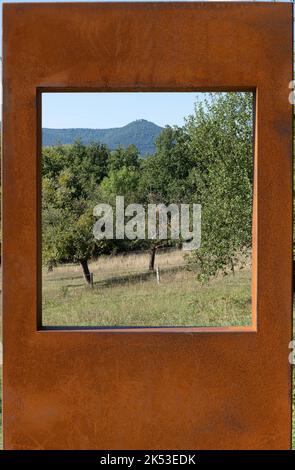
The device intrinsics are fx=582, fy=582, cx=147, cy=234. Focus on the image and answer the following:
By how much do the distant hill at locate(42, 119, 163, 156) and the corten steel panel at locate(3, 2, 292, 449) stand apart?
15483 mm

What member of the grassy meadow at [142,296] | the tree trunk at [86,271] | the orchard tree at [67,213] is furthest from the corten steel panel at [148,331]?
the tree trunk at [86,271]

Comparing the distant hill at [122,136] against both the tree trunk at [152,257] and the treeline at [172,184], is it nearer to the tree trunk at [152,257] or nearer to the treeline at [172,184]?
the treeline at [172,184]

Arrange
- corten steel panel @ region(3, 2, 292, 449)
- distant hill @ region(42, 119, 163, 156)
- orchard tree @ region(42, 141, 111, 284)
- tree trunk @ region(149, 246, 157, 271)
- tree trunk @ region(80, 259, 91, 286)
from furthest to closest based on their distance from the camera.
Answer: distant hill @ region(42, 119, 163, 156) < tree trunk @ region(80, 259, 91, 286) < tree trunk @ region(149, 246, 157, 271) < orchard tree @ region(42, 141, 111, 284) < corten steel panel @ region(3, 2, 292, 449)

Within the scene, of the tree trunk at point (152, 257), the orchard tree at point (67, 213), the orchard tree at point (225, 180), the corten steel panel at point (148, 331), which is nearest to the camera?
the corten steel panel at point (148, 331)

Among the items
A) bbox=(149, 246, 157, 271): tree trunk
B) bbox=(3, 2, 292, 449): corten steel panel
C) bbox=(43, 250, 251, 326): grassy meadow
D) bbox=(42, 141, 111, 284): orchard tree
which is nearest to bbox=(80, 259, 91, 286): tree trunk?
bbox=(42, 141, 111, 284): orchard tree

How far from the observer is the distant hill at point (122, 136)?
20.5 m

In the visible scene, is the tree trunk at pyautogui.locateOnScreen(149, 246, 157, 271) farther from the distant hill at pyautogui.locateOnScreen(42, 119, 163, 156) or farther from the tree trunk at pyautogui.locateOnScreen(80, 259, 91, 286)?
the distant hill at pyautogui.locateOnScreen(42, 119, 163, 156)

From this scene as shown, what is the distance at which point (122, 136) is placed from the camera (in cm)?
2173

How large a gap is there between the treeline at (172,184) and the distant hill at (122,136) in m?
0.31

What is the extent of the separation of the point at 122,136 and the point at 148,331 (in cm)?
1757

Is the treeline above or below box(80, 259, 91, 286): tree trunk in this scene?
above

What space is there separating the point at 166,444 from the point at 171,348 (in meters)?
0.80

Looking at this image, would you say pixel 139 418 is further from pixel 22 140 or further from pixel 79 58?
pixel 79 58

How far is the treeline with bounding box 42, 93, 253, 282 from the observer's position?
14.3 metres
